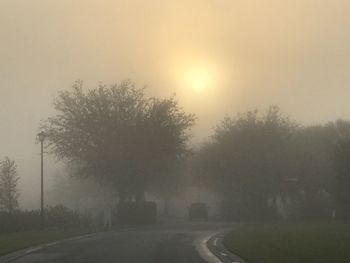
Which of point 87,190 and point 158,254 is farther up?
point 87,190

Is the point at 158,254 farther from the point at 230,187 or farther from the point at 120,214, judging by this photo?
the point at 230,187

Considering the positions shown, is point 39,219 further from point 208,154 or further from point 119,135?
point 208,154

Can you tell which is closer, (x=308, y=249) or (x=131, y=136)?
(x=308, y=249)

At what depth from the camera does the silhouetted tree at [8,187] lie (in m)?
54.8

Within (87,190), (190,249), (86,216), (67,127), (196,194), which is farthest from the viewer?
(196,194)

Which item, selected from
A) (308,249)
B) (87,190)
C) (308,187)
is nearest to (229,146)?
(308,187)

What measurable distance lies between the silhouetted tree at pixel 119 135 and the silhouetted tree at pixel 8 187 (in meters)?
4.88

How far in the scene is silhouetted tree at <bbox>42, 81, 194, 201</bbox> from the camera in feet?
194

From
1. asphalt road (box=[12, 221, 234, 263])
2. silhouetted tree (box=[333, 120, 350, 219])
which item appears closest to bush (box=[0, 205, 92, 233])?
asphalt road (box=[12, 221, 234, 263])

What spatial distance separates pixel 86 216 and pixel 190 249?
2678 centimetres

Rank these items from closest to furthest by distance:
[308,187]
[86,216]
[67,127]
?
[86,216] → [67,127] → [308,187]

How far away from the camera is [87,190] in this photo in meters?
102

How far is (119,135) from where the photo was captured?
2334 inches

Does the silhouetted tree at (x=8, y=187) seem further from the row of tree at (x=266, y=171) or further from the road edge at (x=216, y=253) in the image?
the road edge at (x=216, y=253)
